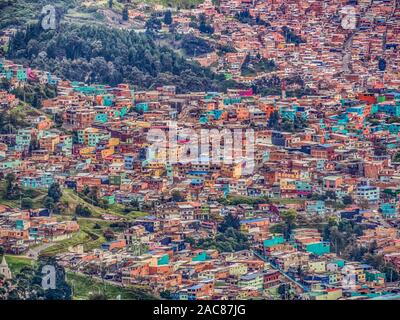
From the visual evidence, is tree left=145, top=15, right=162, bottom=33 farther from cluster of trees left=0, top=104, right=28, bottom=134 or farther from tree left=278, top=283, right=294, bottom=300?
tree left=278, top=283, right=294, bottom=300

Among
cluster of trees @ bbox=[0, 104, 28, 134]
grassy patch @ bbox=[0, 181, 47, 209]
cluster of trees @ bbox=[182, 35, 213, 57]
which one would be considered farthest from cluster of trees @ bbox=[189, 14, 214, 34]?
grassy patch @ bbox=[0, 181, 47, 209]

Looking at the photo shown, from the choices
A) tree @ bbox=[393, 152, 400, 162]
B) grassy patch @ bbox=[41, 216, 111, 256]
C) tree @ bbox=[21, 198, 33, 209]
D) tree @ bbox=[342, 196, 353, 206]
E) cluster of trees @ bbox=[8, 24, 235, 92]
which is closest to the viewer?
grassy patch @ bbox=[41, 216, 111, 256]

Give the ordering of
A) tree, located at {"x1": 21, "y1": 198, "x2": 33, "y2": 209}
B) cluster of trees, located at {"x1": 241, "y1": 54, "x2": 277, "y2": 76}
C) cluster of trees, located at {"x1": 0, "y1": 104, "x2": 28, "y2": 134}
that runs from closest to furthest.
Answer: tree, located at {"x1": 21, "y1": 198, "x2": 33, "y2": 209} < cluster of trees, located at {"x1": 0, "y1": 104, "x2": 28, "y2": 134} < cluster of trees, located at {"x1": 241, "y1": 54, "x2": 277, "y2": 76}

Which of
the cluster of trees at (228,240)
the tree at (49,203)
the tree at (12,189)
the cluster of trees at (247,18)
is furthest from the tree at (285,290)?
the cluster of trees at (247,18)
